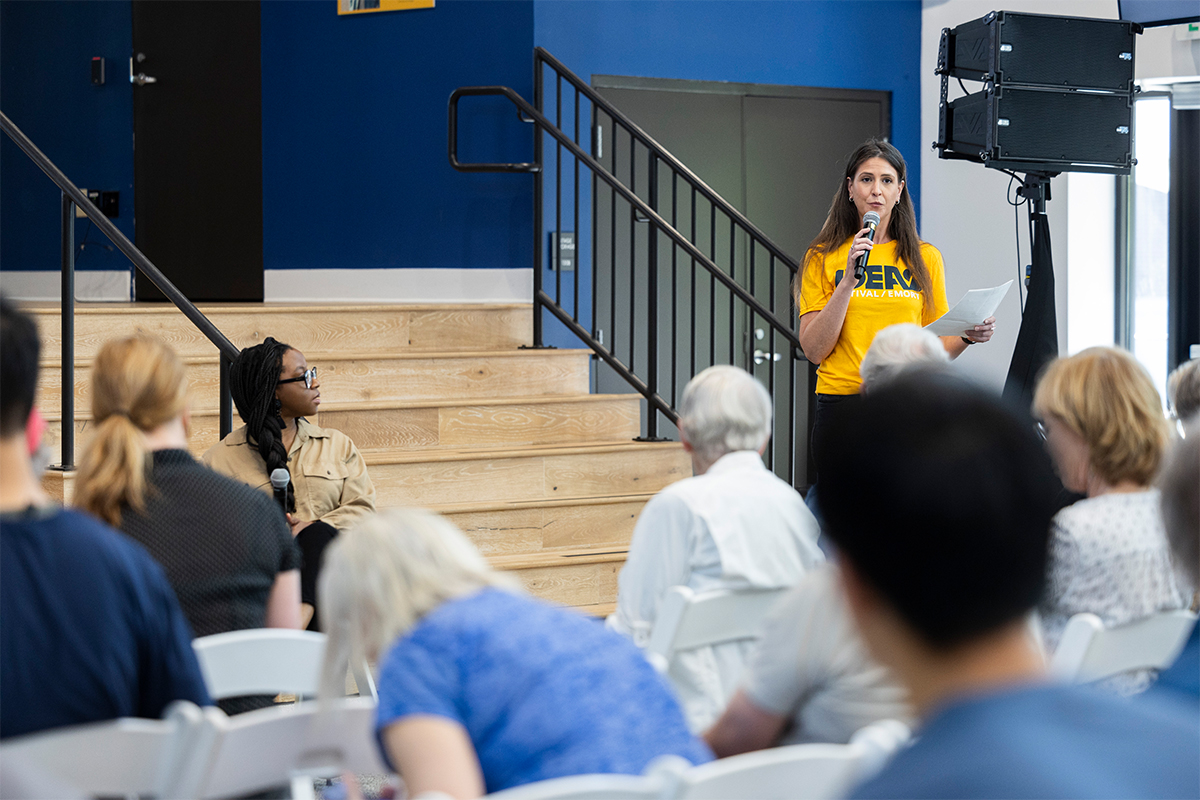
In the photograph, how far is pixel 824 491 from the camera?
2.54 ft

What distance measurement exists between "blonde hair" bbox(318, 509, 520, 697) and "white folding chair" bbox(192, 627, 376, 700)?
290 mm

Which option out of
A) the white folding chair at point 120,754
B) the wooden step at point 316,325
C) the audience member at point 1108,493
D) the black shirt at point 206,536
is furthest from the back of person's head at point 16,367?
the wooden step at point 316,325

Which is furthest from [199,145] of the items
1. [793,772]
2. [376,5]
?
[793,772]

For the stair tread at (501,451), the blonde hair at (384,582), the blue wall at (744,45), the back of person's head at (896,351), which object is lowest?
the stair tread at (501,451)

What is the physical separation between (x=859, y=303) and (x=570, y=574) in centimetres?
134

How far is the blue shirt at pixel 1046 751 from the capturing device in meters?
0.63

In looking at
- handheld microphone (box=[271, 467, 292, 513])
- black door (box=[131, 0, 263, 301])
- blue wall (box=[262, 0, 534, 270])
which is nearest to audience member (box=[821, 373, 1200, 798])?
handheld microphone (box=[271, 467, 292, 513])

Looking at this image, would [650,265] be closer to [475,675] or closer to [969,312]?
[969,312]

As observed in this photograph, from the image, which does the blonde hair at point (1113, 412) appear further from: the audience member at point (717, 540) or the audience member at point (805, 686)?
the audience member at point (805, 686)

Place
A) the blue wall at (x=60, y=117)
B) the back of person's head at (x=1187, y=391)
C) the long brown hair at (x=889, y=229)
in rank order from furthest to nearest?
1. the blue wall at (x=60, y=117)
2. the long brown hair at (x=889, y=229)
3. the back of person's head at (x=1187, y=391)

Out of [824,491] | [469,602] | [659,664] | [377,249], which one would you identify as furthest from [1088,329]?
[824,491]

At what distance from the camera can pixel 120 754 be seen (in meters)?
1.38

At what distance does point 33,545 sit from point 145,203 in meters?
4.80

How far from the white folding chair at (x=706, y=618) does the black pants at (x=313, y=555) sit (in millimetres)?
1364
